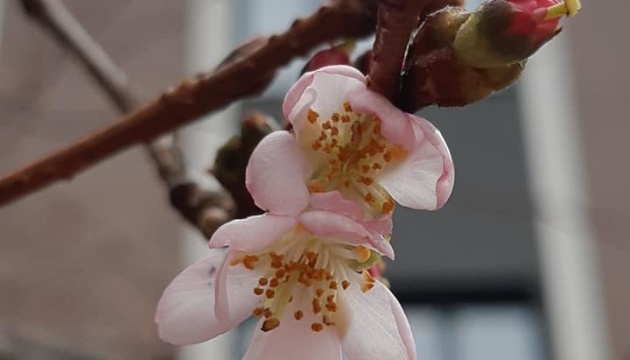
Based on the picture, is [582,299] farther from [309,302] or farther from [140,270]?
[309,302]

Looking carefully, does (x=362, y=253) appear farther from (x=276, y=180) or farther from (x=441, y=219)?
(x=441, y=219)

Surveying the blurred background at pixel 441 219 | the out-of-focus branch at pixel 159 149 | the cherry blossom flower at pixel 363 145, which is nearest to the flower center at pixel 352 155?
the cherry blossom flower at pixel 363 145

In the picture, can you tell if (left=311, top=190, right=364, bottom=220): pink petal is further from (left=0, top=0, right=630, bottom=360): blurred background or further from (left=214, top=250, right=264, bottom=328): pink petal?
(left=0, top=0, right=630, bottom=360): blurred background

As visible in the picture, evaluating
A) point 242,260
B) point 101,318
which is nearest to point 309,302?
point 242,260

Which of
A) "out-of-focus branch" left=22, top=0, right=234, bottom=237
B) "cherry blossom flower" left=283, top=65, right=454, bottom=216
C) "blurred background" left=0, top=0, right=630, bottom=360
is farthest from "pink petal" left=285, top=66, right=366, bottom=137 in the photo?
"blurred background" left=0, top=0, right=630, bottom=360

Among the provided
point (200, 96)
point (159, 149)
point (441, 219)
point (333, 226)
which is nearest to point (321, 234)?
point (333, 226)

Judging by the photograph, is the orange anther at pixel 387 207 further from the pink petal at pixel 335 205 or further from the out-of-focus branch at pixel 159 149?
the out-of-focus branch at pixel 159 149

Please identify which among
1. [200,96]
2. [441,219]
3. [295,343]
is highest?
[441,219]
